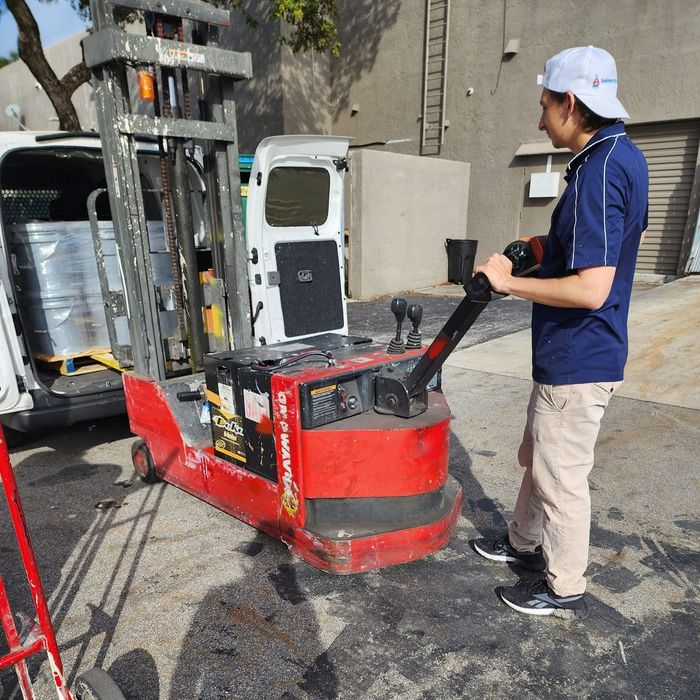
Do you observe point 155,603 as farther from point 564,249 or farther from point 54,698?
point 564,249

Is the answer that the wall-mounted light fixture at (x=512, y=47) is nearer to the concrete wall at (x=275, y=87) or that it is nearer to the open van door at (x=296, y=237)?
the concrete wall at (x=275, y=87)

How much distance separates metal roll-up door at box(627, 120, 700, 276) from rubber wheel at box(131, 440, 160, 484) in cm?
1123

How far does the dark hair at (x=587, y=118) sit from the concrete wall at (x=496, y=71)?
34.7ft

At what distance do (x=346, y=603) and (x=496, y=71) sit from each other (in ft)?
42.8

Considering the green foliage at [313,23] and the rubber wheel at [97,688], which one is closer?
the rubber wheel at [97,688]

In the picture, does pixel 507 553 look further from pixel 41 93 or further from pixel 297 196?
pixel 41 93

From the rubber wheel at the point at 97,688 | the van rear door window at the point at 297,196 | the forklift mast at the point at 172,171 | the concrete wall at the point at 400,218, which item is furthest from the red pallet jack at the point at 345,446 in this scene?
the concrete wall at the point at 400,218

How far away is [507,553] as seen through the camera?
281 centimetres

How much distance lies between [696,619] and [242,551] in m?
2.08

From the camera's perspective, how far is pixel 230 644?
2246 millimetres

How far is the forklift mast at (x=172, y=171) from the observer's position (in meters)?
3.02

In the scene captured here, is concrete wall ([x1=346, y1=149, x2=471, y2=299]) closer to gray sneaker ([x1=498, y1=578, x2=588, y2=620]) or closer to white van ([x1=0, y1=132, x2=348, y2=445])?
white van ([x1=0, y1=132, x2=348, y2=445])

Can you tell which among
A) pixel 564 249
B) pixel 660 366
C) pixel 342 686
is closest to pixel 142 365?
pixel 342 686

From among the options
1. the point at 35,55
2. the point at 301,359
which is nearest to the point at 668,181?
the point at 301,359
